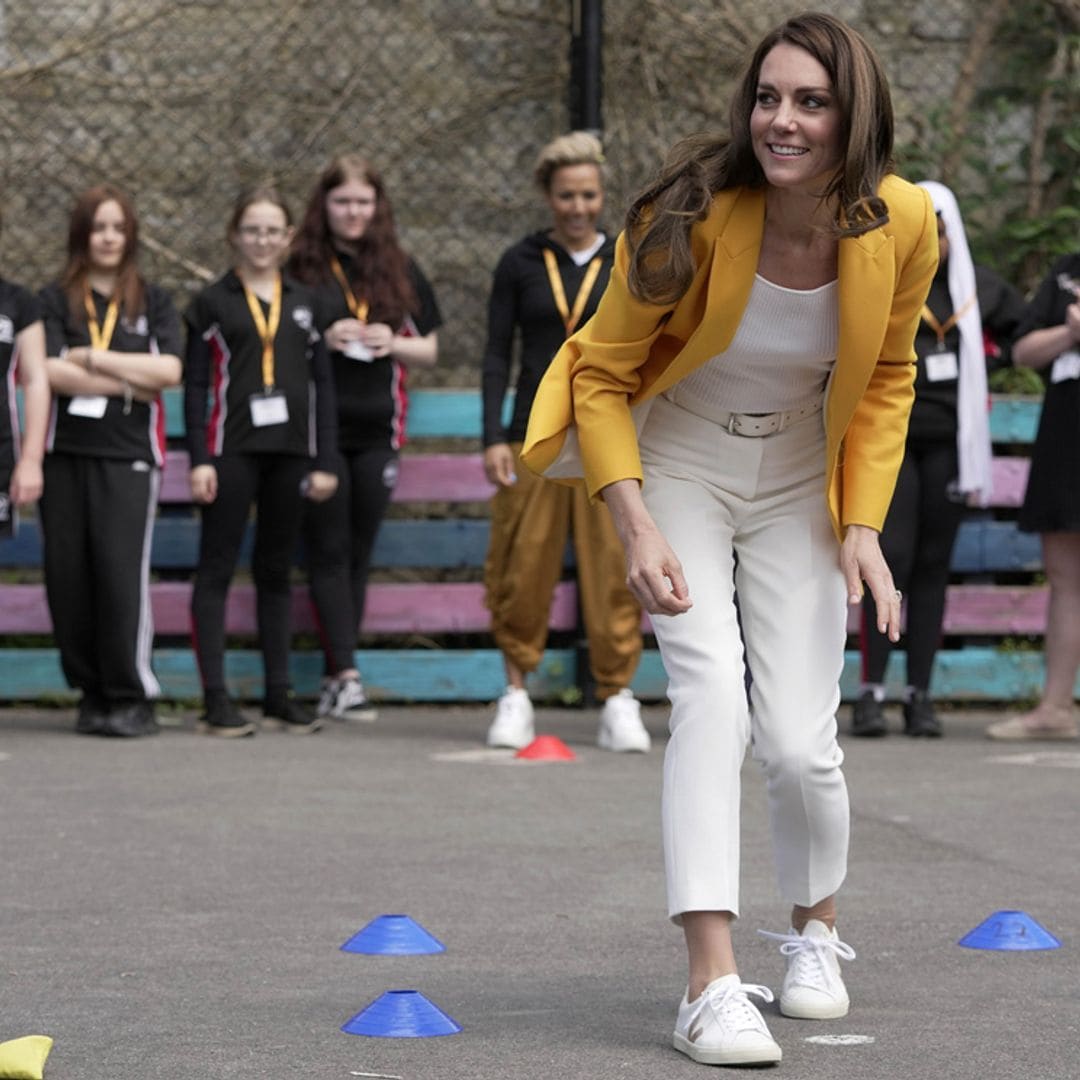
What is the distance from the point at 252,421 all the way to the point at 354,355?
2.05 ft

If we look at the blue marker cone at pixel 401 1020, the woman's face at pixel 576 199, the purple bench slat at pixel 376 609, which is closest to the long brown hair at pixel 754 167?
the blue marker cone at pixel 401 1020

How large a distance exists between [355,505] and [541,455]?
530 cm

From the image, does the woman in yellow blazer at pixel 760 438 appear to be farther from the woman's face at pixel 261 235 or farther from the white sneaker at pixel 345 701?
the white sneaker at pixel 345 701

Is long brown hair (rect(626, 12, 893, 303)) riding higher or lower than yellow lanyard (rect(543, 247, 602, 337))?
higher

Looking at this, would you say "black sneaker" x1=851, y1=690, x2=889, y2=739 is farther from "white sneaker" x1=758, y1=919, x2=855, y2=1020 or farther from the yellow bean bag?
the yellow bean bag

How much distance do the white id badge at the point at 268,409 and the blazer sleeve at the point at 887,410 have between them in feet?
16.1

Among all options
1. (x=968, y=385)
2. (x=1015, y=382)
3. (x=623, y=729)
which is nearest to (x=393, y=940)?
(x=623, y=729)

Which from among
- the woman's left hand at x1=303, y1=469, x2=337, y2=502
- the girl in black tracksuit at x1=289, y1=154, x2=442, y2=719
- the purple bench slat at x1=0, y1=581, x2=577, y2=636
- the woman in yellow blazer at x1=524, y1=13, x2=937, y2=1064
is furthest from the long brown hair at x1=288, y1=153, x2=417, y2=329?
the woman in yellow blazer at x1=524, y1=13, x2=937, y2=1064

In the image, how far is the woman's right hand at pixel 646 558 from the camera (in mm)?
4023

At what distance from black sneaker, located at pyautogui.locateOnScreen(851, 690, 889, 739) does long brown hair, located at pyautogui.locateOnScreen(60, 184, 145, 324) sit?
3.26m

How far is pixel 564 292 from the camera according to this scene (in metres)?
8.62

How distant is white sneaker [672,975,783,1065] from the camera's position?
154 inches

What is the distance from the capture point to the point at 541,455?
429 centimetres

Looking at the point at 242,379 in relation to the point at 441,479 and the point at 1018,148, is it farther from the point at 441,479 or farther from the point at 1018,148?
the point at 1018,148
